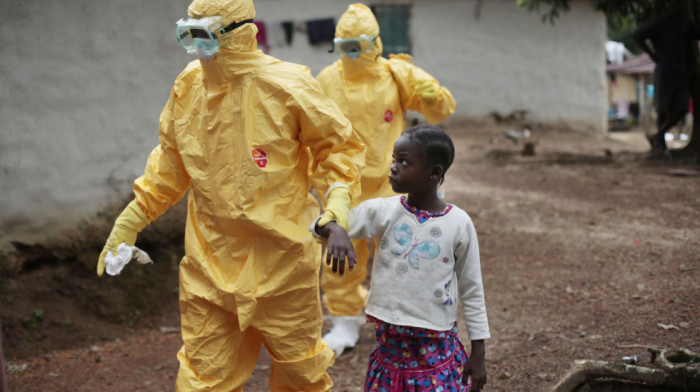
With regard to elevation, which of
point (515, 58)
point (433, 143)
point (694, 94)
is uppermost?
point (433, 143)

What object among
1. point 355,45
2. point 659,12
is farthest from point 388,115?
point 659,12

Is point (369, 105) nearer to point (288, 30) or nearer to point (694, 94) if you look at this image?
point (694, 94)

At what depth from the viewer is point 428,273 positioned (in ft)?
7.54

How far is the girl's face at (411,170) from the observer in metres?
2.32

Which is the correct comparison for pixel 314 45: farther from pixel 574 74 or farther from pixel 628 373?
pixel 628 373

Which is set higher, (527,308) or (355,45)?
Answer: (355,45)

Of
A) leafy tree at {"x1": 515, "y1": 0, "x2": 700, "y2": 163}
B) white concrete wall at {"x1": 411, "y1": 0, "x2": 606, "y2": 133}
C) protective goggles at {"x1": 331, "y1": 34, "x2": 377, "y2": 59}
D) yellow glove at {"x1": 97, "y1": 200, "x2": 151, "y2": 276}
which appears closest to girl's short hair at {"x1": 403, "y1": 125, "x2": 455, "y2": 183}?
yellow glove at {"x1": 97, "y1": 200, "x2": 151, "y2": 276}

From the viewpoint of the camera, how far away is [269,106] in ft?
8.64

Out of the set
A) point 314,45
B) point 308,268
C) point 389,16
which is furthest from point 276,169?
point 389,16

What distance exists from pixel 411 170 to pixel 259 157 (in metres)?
0.66

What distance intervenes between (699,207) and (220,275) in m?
5.33

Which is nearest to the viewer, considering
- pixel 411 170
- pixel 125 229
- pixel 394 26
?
pixel 411 170

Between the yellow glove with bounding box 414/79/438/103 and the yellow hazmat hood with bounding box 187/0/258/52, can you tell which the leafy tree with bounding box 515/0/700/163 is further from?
the yellow hazmat hood with bounding box 187/0/258/52

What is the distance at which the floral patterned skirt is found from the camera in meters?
2.32
